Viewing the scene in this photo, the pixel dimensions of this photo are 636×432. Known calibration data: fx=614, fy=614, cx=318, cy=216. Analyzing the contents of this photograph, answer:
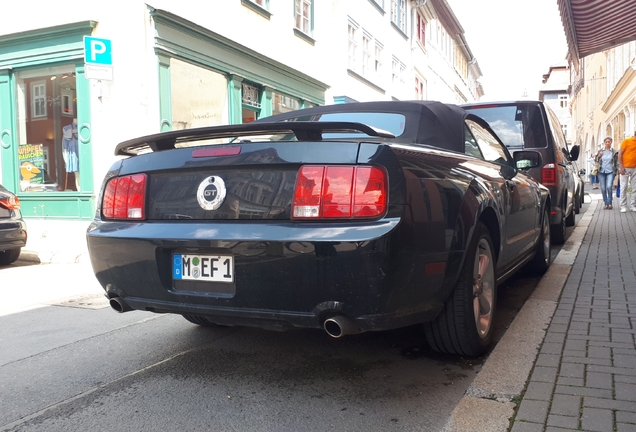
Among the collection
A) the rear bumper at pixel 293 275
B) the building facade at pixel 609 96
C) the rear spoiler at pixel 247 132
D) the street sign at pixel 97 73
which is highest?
the building facade at pixel 609 96

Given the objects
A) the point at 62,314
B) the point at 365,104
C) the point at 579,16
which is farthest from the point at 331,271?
the point at 579,16

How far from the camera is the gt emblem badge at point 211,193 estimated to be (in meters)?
Answer: 2.84

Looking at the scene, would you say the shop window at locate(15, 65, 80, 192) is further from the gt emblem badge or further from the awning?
the gt emblem badge

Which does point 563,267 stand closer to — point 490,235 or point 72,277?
point 490,235

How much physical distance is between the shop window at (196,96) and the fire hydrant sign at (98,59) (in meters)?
1.49

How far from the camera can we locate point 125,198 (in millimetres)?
3180

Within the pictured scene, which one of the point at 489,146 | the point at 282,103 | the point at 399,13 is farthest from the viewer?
the point at 399,13

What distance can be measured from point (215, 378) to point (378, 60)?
832 inches

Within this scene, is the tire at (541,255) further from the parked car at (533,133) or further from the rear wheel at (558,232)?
the rear wheel at (558,232)

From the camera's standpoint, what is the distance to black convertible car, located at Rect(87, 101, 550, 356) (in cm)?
260

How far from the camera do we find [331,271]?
257 centimetres

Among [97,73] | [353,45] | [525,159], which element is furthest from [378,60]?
[525,159]

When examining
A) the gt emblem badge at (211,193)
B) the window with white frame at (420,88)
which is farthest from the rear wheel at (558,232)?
the window with white frame at (420,88)

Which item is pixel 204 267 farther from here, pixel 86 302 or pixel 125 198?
pixel 86 302
